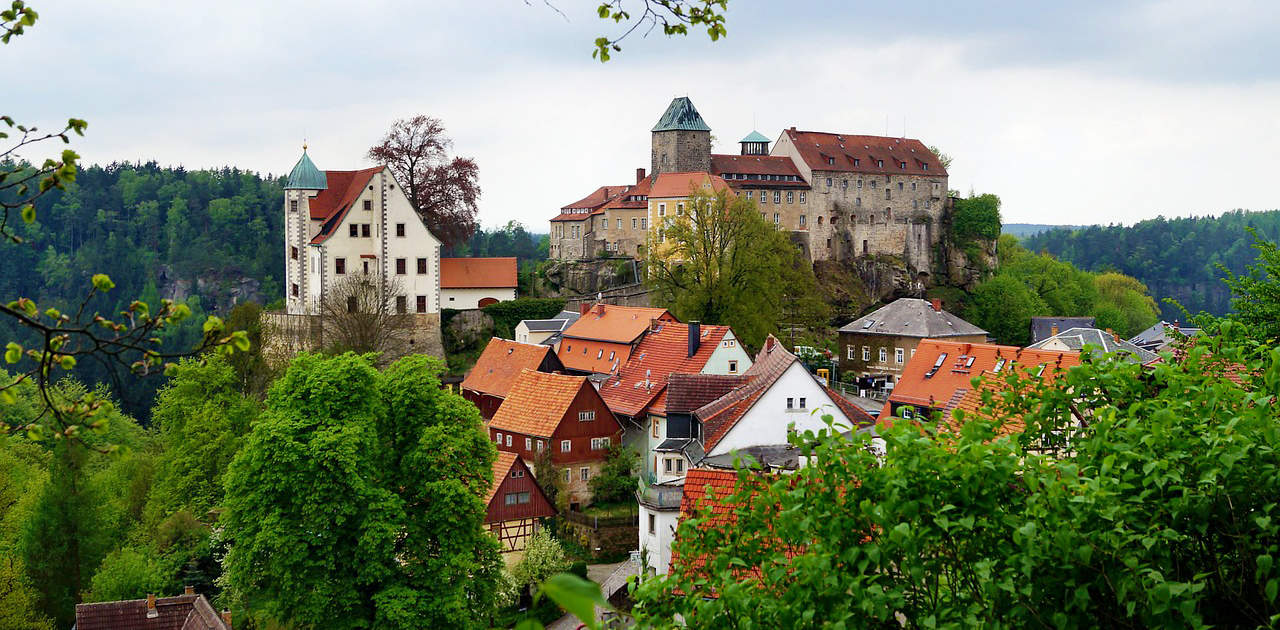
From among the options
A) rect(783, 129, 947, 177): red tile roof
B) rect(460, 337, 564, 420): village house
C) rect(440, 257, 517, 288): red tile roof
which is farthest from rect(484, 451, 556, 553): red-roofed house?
rect(783, 129, 947, 177): red tile roof

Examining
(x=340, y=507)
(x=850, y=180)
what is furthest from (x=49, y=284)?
(x=340, y=507)

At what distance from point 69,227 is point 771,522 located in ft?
391

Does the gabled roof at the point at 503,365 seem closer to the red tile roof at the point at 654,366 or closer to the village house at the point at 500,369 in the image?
the village house at the point at 500,369

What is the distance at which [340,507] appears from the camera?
70.9 feet

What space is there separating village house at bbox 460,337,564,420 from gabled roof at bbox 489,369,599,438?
11.2 ft

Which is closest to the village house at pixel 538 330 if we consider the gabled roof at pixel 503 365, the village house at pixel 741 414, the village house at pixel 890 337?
the gabled roof at pixel 503 365

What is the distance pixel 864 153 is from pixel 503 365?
41.4 meters

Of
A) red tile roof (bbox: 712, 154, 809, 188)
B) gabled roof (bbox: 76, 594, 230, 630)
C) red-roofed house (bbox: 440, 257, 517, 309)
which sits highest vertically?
red tile roof (bbox: 712, 154, 809, 188)

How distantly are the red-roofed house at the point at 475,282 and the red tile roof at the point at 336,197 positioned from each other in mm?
6086

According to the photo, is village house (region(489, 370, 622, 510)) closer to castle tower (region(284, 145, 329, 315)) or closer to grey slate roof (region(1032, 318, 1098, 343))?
castle tower (region(284, 145, 329, 315))

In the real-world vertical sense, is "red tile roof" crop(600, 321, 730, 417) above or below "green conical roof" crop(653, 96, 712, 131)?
below

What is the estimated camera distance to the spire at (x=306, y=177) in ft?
173

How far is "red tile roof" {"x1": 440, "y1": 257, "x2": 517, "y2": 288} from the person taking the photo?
57.0 meters

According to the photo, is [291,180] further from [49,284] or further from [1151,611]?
[49,284]
